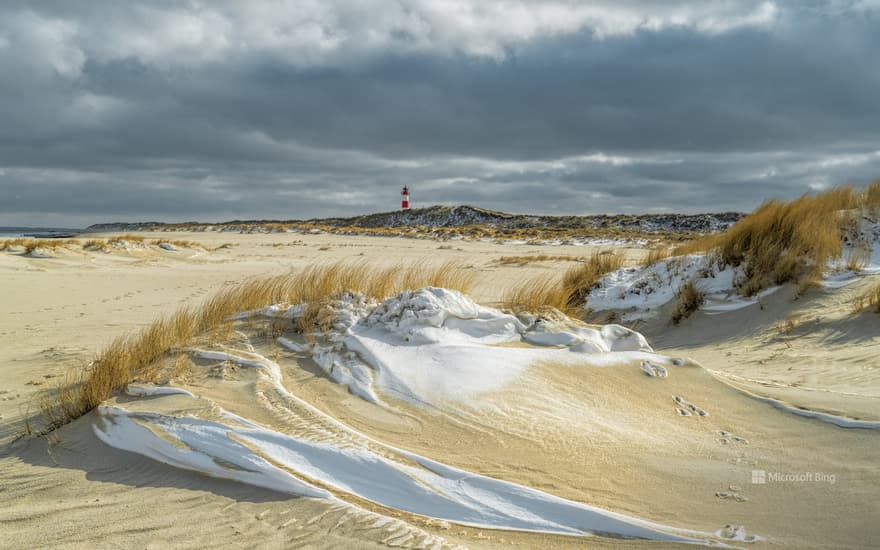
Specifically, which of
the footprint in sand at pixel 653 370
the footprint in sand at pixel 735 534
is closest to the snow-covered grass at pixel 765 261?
the footprint in sand at pixel 653 370

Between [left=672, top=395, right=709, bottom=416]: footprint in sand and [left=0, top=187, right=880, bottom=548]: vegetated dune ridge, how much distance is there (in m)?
0.02

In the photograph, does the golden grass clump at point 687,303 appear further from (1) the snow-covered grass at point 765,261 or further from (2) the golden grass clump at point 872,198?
(2) the golden grass clump at point 872,198

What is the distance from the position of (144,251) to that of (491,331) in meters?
18.3

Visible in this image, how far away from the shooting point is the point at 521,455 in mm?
3438

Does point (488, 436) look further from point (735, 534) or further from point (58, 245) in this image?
point (58, 245)

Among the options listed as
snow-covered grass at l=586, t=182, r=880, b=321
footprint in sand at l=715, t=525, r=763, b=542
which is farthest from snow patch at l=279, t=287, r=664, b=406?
snow-covered grass at l=586, t=182, r=880, b=321

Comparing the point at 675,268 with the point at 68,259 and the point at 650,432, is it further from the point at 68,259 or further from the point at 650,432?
the point at 68,259

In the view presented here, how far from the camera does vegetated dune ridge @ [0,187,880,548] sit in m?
2.81

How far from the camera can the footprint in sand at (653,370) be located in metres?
4.64

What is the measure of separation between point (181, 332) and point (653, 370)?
442cm

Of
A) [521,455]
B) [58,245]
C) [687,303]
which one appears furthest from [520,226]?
[521,455]

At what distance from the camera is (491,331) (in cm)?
553

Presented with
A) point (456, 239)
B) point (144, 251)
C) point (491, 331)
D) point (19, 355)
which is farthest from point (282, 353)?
point (456, 239)

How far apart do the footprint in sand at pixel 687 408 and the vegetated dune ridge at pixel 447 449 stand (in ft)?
0.06
